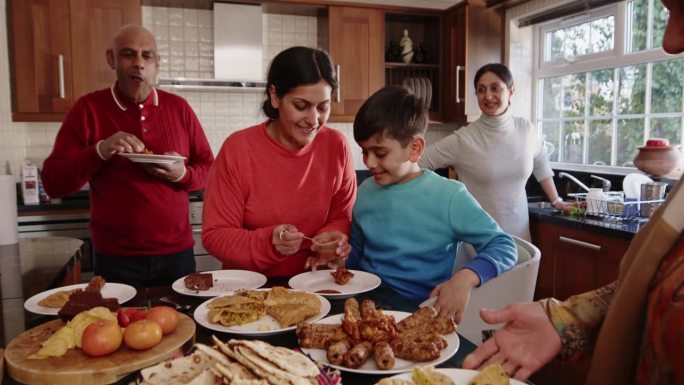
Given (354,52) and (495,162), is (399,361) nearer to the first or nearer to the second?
(495,162)

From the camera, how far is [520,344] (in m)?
1.02

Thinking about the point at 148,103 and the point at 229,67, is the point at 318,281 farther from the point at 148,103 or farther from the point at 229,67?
the point at 229,67

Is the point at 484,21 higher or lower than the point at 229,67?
higher

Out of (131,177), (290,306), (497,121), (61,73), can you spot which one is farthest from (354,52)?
Result: (290,306)

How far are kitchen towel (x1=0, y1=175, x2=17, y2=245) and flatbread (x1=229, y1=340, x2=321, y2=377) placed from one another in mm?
1781

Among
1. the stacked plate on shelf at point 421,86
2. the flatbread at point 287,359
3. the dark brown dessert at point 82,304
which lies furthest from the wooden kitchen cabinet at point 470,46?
the flatbread at point 287,359

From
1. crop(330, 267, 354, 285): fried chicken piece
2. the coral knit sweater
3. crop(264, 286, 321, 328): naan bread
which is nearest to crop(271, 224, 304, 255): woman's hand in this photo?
the coral knit sweater

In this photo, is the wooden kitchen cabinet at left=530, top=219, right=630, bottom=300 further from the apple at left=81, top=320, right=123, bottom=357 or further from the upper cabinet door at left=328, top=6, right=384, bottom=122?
the apple at left=81, top=320, right=123, bottom=357

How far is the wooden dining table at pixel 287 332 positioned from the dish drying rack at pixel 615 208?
1.77 metres

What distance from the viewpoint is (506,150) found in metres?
2.94

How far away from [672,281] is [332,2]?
13.0ft

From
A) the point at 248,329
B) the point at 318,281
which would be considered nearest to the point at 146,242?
the point at 318,281

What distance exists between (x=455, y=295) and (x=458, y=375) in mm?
476

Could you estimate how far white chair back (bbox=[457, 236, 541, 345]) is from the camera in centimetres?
162
